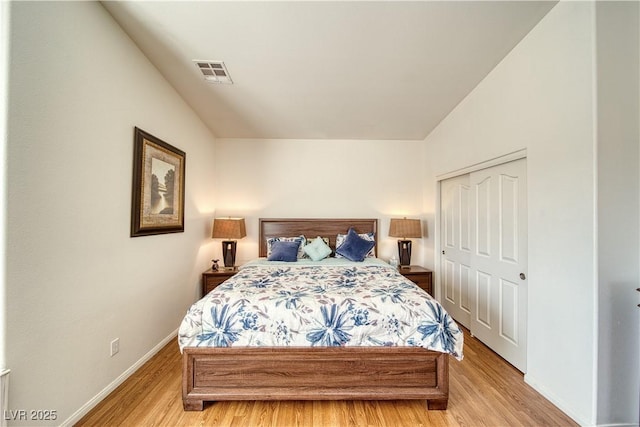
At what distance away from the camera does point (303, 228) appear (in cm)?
385

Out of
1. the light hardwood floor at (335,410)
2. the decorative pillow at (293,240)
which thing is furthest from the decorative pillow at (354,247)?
the light hardwood floor at (335,410)

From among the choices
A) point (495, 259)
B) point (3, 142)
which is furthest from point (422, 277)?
point (3, 142)

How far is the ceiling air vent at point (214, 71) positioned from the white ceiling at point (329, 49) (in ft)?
0.20

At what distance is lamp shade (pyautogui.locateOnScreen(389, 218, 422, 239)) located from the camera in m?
3.64

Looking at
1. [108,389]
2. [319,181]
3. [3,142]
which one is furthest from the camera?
[319,181]

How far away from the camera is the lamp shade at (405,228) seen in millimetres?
3636

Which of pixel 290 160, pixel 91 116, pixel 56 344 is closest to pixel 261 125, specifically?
pixel 290 160

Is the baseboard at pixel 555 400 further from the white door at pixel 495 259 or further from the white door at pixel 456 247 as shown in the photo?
the white door at pixel 456 247

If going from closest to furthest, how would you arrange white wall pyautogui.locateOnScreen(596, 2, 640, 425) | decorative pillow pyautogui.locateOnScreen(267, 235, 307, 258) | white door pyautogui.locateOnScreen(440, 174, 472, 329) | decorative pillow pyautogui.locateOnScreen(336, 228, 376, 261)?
white wall pyautogui.locateOnScreen(596, 2, 640, 425) < white door pyautogui.locateOnScreen(440, 174, 472, 329) < decorative pillow pyautogui.locateOnScreen(336, 228, 376, 261) < decorative pillow pyautogui.locateOnScreen(267, 235, 307, 258)

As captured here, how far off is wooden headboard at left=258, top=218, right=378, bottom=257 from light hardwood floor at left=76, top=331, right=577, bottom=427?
2.16 meters

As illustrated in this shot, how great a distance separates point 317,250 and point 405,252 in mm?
1337

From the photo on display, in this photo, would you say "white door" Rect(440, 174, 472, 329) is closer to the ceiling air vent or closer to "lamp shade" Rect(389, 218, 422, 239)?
"lamp shade" Rect(389, 218, 422, 239)

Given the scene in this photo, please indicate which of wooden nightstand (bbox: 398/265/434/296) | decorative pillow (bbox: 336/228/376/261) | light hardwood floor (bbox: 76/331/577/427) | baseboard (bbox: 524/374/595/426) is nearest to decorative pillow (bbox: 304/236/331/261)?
decorative pillow (bbox: 336/228/376/261)

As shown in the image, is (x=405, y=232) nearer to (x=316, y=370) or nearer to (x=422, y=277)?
(x=422, y=277)
